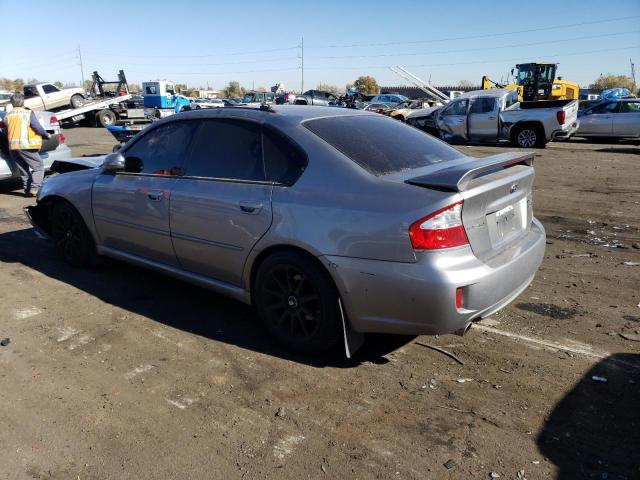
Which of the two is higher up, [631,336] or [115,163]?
[115,163]

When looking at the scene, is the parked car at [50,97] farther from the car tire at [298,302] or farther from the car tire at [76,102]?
the car tire at [298,302]

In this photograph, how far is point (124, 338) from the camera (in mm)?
3785

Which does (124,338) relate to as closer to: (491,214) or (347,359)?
(347,359)

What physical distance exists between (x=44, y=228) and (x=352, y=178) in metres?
4.08

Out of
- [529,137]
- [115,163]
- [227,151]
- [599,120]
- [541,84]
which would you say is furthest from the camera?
[541,84]

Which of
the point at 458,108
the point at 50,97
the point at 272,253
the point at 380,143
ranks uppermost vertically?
the point at 50,97

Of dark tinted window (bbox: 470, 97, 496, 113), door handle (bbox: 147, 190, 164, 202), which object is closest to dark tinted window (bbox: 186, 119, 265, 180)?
door handle (bbox: 147, 190, 164, 202)

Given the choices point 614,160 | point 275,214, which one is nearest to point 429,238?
point 275,214

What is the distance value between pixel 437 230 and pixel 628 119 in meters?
18.5

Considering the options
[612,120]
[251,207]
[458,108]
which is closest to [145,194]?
[251,207]

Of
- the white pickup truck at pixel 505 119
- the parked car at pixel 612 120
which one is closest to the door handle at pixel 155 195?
the white pickup truck at pixel 505 119

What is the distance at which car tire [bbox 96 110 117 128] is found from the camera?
2723 centimetres

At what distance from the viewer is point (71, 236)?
5.19 m

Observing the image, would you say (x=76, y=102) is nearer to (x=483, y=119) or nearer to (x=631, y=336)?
(x=483, y=119)
